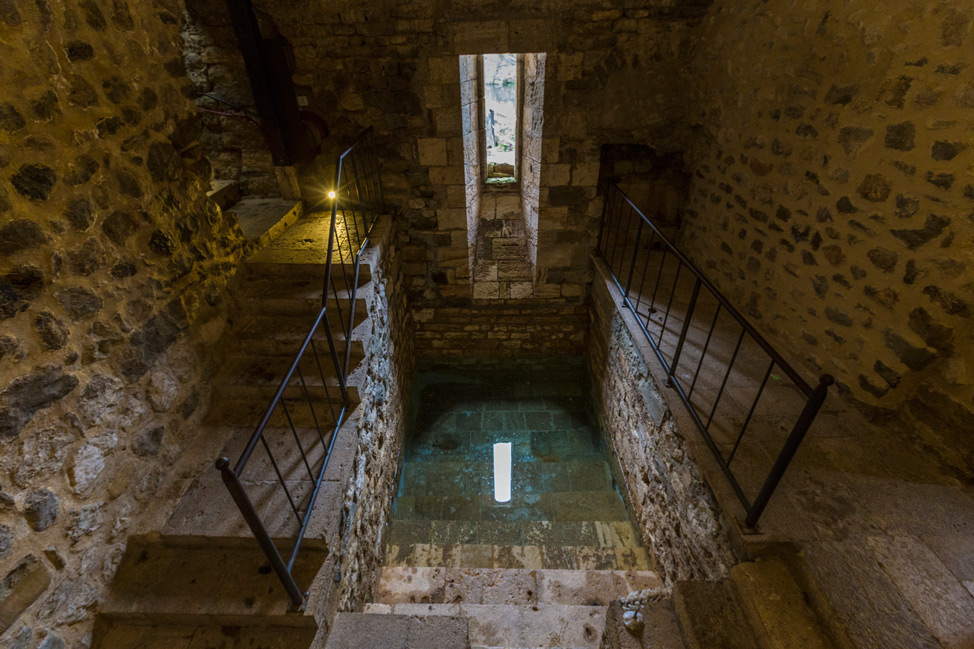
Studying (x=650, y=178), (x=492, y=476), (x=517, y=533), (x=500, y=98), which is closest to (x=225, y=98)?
(x=650, y=178)

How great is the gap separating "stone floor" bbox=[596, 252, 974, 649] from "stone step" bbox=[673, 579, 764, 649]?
0.86ft

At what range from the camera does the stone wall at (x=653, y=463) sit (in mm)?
2115

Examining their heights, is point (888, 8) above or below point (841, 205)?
above

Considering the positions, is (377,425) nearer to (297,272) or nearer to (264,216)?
(297,272)

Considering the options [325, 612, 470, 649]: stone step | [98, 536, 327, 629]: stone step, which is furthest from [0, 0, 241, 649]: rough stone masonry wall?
[325, 612, 470, 649]: stone step

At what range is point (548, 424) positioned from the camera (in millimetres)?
4199

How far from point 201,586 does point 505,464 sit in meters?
2.41

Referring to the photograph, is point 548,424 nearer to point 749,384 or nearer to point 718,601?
point 749,384

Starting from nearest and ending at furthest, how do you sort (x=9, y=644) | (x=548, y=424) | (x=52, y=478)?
(x=9, y=644), (x=52, y=478), (x=548, y=424)

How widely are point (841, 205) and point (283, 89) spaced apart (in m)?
3.84

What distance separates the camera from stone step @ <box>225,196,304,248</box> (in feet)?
10.8

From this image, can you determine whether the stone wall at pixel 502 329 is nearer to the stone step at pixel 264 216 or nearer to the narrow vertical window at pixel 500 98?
the stone step at pixel 264 216

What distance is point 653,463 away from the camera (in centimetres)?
276

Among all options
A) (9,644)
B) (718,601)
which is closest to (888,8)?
(718,601)
